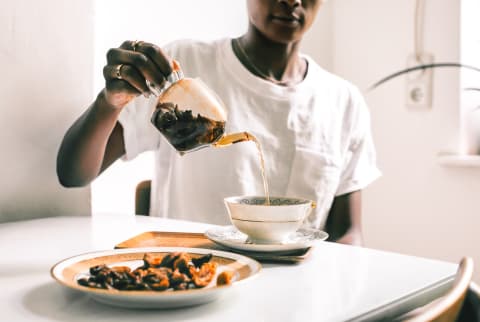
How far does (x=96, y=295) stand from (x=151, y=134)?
79cm

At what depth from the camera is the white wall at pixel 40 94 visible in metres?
0.93

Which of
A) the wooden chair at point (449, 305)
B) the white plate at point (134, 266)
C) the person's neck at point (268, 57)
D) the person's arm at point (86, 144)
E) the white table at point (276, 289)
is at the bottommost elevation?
the white table at point (276, 289)

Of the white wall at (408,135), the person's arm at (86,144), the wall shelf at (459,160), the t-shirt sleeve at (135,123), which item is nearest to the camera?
the person's arm at (86,144)

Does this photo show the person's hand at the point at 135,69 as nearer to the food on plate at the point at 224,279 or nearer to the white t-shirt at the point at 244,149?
the food on plate at the point at 224,279

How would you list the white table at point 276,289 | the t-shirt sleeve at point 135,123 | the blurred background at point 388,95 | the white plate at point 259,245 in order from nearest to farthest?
the white table at point 276,289 → the white plate at point 259,245 → the t-shirt sleeve at point 135,123 → the blurred background at point 388,95

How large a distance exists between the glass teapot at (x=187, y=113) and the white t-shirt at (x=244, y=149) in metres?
0.49

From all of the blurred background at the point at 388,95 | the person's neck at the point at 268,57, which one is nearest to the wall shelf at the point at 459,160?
the blurred background at the point at 388,95

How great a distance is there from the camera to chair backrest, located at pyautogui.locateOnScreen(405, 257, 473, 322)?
1.14 ft

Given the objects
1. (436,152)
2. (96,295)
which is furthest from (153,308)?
(436,152)

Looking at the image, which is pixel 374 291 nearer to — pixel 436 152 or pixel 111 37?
pixel 111 37

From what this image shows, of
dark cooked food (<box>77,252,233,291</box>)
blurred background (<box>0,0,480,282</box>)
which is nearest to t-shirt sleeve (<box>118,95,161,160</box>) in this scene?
blurred background (<box>0,0,480,282</box>)

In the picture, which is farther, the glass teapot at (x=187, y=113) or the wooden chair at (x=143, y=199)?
the wooden chair at (x=143, y=199)

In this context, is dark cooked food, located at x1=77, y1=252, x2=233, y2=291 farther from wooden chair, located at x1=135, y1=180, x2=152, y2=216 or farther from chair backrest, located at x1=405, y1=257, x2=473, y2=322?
wooden chair, located at x1=135, y1=180, x2=152, y2=216

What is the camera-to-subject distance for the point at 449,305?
0.37 meters
